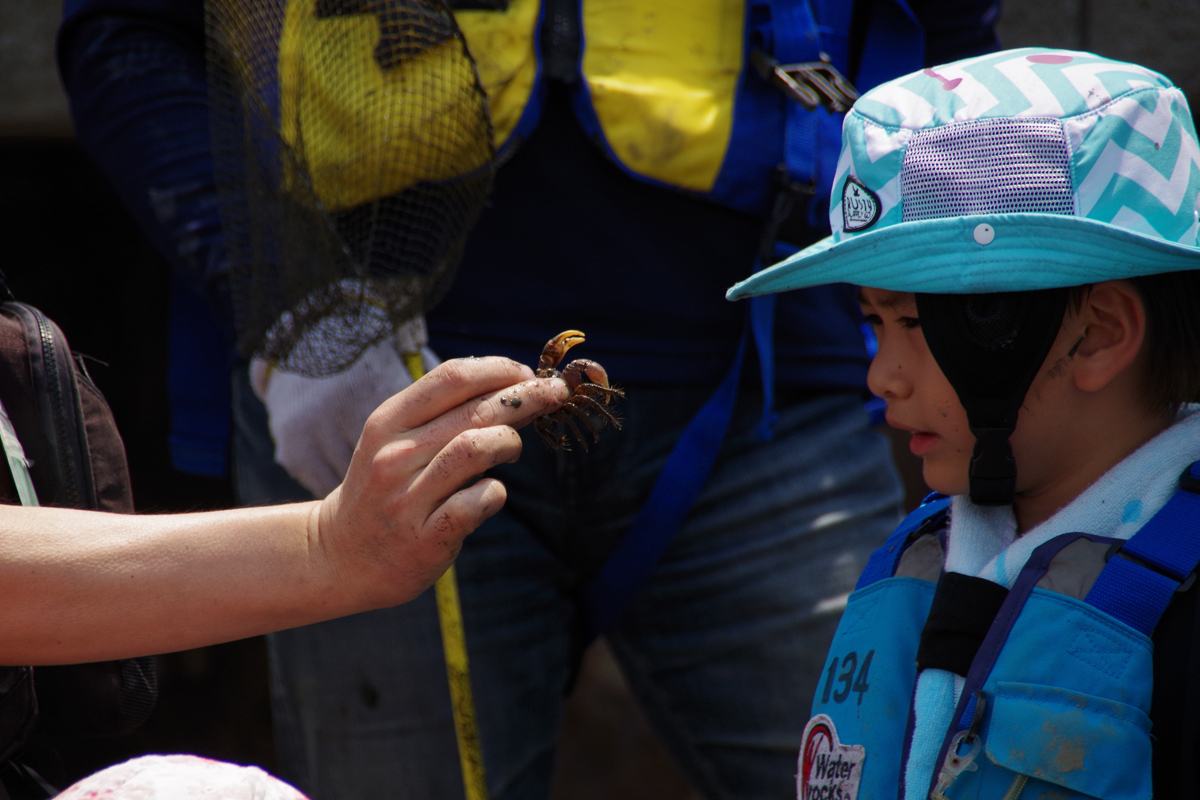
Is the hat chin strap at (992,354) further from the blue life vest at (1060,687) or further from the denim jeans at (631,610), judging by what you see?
the denim jeans at (631,610)

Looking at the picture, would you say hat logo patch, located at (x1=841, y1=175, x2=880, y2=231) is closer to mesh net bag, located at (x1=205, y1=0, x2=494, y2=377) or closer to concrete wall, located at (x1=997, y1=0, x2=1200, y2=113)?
mesh net bag, located at (x1=205, y1=0, x2=494, y2=377)

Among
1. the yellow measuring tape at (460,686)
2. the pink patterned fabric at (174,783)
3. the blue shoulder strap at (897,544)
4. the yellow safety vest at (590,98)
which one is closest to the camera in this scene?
the pink patterned fabric at (174,783)

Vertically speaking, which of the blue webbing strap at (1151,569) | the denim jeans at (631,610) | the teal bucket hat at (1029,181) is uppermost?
the teal bucket hat at (1029,181)

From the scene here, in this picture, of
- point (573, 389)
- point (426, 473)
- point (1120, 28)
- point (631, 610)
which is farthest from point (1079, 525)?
point (1120, 28)

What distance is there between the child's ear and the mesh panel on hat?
5.9 inches

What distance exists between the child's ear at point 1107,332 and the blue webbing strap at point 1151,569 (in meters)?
0.19

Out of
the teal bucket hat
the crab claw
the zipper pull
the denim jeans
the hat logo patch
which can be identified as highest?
the teal bucket hat

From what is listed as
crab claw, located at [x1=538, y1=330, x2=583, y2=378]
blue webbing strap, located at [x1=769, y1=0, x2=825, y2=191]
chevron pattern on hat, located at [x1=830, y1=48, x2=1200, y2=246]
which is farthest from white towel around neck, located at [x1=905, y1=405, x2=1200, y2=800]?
blue webbing strap, located at [x1=769, y1=0, x2=825, y2=191]

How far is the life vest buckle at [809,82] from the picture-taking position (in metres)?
1.73

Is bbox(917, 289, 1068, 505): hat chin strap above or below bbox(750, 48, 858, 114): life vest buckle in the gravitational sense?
below

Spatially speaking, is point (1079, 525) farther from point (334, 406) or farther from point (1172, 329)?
point (334, 406)

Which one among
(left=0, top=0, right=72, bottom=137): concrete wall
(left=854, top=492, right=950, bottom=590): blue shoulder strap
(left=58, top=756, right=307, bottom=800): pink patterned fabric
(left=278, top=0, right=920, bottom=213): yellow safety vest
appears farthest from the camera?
(left=0, top=0, right=72, bottom=137): concrete wall

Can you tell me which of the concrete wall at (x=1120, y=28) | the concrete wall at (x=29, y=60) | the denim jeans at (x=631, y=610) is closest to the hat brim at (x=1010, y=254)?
the denim jeans at (x=631, y=610)

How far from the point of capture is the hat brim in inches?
48.5
